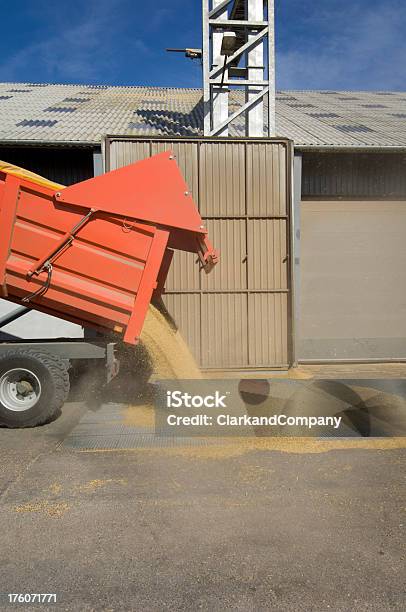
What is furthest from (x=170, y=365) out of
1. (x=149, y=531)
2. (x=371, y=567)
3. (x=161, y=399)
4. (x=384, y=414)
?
(x=371, y=567)

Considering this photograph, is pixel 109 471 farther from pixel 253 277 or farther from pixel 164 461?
pixel 253 277

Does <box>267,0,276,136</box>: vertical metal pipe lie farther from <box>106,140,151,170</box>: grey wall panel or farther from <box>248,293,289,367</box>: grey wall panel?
A: <box>248,293,289,367</box>: grey wall panel

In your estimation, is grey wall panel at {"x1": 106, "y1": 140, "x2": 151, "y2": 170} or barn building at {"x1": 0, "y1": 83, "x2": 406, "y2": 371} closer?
grey wall panel at {"x1": 106, "y1": 140, "x2": 151, "y2": 170}

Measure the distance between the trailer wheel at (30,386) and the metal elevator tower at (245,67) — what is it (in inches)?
232

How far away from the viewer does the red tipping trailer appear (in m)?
5.13

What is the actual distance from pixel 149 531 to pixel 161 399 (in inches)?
74.9

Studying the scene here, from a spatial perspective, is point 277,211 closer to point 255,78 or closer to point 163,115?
point 255,78

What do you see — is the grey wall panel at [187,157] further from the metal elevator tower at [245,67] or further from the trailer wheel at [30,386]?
the trailer wheel at [30,386]

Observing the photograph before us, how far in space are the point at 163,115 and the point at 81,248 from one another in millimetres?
7627

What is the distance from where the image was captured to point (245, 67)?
31.0 feet

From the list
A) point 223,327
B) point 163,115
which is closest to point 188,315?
point 223,327

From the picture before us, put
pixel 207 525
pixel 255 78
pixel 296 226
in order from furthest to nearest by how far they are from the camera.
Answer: pixel 296 226 < pixel 255 78 < pixel 207 525

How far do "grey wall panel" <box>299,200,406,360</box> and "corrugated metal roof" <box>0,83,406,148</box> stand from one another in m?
1.53

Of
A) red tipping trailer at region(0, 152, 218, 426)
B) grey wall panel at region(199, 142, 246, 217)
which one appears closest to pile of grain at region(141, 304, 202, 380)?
red tipping trailer at region(0, 152, 218, 426)
